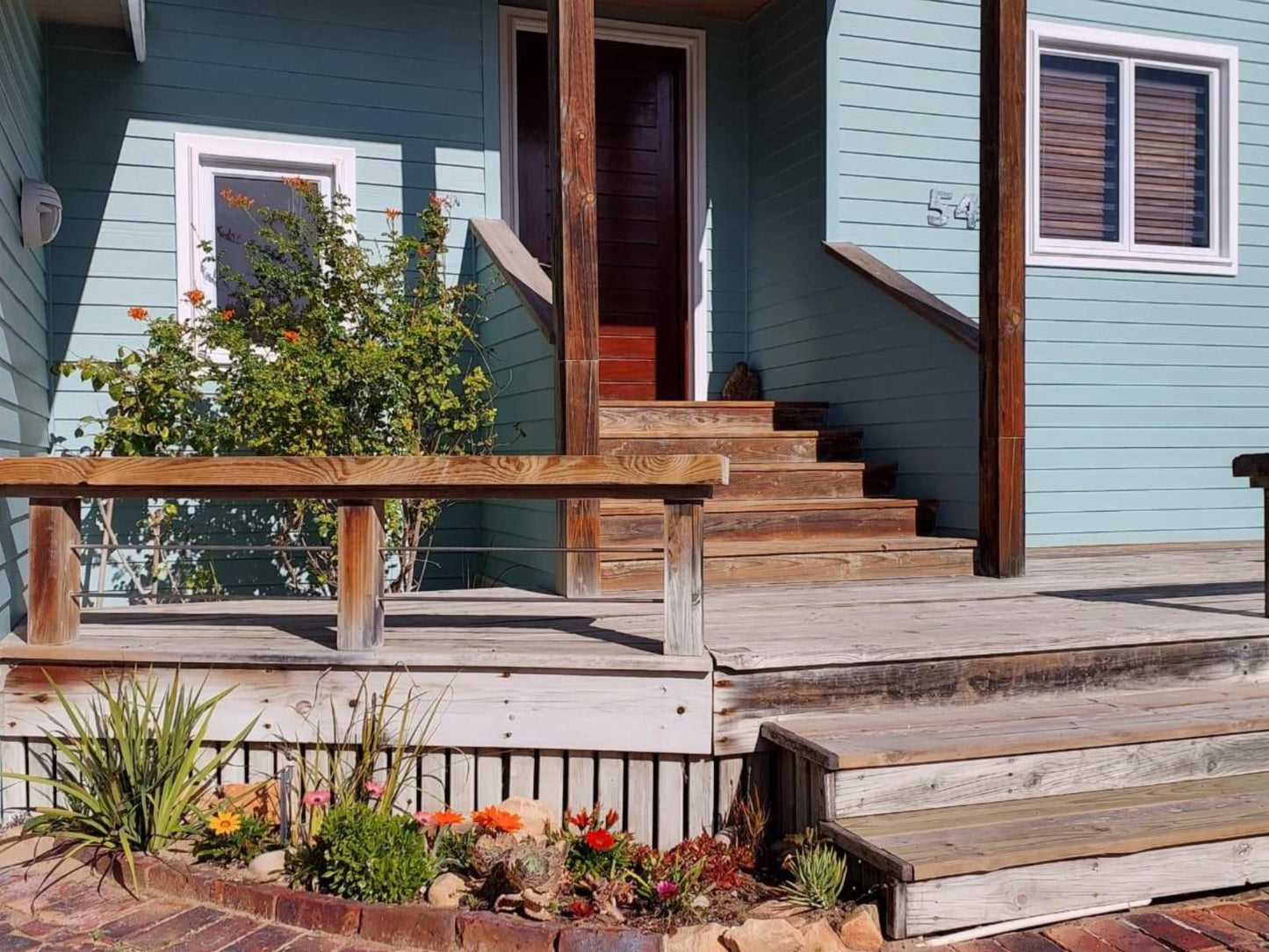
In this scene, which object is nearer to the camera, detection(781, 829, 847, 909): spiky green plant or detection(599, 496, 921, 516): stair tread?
detection(781, 829, 847, 909): spiky green plant

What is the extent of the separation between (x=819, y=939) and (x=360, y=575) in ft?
4.68

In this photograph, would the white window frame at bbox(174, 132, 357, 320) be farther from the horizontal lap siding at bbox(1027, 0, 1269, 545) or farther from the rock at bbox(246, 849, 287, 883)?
the horizontal lap siding at bbox(1027, 0, 1269, 545)

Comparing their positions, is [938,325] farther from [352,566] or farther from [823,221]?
[352,566]

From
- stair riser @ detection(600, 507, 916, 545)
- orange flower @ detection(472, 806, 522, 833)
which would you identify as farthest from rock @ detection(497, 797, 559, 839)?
stair riser @ detection(600, 507, 916, 545)

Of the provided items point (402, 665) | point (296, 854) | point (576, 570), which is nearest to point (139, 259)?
point (576, 570)

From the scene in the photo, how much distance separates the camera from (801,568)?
439cm

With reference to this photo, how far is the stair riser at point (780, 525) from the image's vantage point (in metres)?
4.35

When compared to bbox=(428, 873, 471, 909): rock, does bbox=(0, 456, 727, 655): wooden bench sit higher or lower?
higher

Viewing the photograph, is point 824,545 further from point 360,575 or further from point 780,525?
point 360,575

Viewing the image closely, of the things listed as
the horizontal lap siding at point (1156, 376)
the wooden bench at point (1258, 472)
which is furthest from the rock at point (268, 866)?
the horizontal lap siding at point (1156, 376)

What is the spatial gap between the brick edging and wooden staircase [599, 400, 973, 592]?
5.94 ft

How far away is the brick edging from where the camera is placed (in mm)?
2275

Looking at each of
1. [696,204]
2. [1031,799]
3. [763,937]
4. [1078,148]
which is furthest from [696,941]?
[1078,148]

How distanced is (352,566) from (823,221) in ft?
11.8
